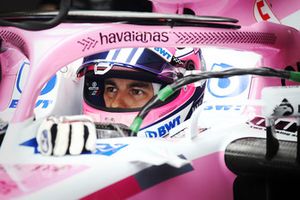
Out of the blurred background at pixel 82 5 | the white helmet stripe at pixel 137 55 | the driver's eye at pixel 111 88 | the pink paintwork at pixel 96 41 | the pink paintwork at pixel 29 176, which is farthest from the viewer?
the driver's eye at pixel 111 88

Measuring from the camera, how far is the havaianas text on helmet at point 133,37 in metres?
0.93

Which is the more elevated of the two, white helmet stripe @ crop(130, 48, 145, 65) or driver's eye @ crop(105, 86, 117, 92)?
white helmet stripe @ crop(130, 48, 145, 65)

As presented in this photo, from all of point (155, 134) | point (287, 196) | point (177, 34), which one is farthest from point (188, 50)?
point (287, 196)

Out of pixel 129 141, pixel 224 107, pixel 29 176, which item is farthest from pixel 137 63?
pixel 29 176

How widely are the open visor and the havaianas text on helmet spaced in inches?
9.9

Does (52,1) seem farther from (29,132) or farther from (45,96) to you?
(29,132)

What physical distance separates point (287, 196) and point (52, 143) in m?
0.43

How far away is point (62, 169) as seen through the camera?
722 millimetres

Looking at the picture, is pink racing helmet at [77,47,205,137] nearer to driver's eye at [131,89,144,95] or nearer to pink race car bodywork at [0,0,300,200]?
driver's eye at [131,89,144,95]

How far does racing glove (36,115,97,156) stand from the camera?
2.40 ft

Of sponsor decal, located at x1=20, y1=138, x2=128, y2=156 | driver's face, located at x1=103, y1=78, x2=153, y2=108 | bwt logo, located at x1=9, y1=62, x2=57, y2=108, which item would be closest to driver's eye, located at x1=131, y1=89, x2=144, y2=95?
driver's face, located at x1=103, y1=78, x2=153, y2=108

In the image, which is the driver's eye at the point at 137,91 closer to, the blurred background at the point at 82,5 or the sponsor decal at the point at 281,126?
the blurred background at the point at 82,5

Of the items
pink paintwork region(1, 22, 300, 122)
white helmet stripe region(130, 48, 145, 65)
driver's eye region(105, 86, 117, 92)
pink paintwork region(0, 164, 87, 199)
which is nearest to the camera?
pink paintwork region(0, 164, 87, 199)

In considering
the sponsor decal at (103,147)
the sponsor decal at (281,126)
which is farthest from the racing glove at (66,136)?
the sponsor decal at (281,126)
